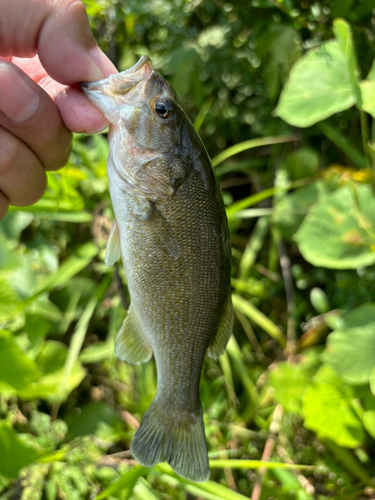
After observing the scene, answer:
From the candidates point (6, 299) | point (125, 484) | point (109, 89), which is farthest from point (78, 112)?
point (125, 484)

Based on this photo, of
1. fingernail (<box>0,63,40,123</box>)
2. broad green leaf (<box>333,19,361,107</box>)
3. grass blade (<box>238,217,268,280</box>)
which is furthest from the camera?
grass blade (<box>238,217,268,280</box>)

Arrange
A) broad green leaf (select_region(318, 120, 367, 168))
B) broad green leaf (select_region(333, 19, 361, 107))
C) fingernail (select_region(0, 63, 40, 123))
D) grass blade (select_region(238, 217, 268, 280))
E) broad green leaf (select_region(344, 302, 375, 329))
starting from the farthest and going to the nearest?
grass blade (select_region(238, 217, 268, 280)) → broad green leaf (select_region(318, 120, 367, 168)) → broad green leaf (select_region(344, 302, 375, 329)) → broad green leaf (select_region(333, 19, 361, 107)) → fingernail (select_region(0, 63, 40, 123))

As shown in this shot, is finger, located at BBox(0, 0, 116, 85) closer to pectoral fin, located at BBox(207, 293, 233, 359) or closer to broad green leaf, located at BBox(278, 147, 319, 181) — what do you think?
pectoral fin, located at BBox(207, 293, 233, 359)

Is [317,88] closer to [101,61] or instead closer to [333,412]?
[101,61]

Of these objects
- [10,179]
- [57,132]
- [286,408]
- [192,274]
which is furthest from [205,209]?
[286,408]

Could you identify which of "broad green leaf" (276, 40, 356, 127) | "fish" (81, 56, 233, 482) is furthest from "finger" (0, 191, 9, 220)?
"broad green leaf" (276, 40, 356, 127)

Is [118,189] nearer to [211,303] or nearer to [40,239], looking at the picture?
[211,303]
